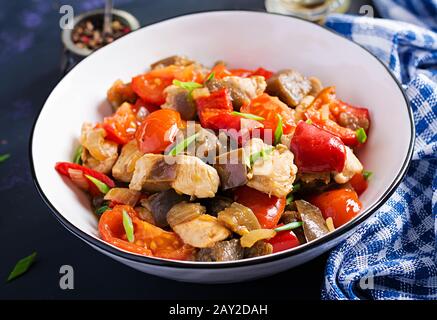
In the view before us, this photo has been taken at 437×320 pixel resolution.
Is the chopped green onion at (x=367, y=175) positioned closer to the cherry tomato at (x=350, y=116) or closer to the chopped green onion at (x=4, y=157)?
the cherry tomato at (x=350, y=116)

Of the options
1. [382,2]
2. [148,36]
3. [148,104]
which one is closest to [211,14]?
[148,36]

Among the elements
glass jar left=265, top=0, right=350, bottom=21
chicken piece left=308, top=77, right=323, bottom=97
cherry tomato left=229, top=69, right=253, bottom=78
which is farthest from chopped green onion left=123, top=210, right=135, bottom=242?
glass jar left=265, top=0, right=350, bottom=21

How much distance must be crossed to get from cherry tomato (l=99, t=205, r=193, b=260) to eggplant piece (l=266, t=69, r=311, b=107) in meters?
0.90

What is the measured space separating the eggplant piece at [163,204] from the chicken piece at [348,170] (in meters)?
0.65

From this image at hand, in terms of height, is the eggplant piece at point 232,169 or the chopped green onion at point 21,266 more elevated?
the eggplant piece at point 232,169

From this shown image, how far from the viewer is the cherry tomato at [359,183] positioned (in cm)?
274

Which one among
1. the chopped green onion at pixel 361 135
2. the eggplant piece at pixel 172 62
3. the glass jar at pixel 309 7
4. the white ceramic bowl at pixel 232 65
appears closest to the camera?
the white ceramic bowl at pixel 232 65

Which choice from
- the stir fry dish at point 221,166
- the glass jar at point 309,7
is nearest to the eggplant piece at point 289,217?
the stir fry dish at point 221,166

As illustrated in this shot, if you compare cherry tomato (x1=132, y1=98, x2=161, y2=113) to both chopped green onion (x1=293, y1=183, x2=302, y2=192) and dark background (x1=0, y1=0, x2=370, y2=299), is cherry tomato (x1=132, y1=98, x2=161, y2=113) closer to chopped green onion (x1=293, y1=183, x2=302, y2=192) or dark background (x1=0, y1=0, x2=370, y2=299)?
dark background (x1=0, y1=0, x2=370, y2=299)

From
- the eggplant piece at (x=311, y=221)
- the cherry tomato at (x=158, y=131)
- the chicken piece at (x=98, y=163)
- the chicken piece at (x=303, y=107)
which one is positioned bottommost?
the chicken piece at (x=98, y=163)

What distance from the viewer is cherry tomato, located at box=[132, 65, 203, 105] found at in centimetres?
305

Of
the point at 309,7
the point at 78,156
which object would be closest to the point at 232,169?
the point at 78,156

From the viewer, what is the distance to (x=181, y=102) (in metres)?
2.86

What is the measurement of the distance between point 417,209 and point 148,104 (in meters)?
1.38
